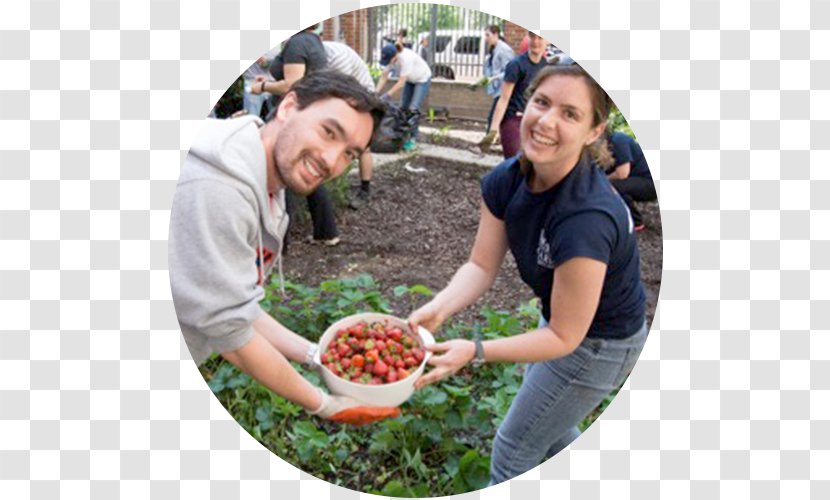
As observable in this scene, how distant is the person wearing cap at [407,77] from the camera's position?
5.85 ft

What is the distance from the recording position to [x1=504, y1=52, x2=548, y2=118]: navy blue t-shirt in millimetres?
1675

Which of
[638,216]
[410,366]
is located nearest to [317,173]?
[410,366]

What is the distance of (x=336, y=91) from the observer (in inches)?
63.9

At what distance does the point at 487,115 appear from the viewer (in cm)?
188

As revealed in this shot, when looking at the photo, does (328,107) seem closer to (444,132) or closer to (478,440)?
(444,132)

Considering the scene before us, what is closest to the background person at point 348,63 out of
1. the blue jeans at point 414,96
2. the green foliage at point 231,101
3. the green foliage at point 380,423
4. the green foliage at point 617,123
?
the blue jeans at point 414,96

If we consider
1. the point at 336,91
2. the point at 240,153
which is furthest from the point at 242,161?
the point at 336,91

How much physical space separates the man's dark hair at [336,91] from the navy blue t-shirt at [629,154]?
0.61 m

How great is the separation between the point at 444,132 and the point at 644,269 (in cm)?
70

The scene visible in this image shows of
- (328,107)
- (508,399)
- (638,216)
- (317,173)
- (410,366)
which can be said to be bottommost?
(508,399)

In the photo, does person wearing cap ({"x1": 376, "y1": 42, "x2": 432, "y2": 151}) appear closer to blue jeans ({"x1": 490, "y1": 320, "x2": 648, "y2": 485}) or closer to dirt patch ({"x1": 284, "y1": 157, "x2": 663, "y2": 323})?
dirt patch ({"x1": 284, "y1": 157, "x2": 663, "y2": 323})

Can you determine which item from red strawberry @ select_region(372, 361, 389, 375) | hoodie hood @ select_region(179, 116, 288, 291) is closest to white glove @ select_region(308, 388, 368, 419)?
red strawberry @ select_region(372, 361, 389, 375)

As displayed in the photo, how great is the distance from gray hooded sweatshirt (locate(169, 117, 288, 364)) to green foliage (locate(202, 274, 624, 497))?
391mm

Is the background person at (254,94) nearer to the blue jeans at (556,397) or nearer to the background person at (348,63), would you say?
the background person at (348,63)
